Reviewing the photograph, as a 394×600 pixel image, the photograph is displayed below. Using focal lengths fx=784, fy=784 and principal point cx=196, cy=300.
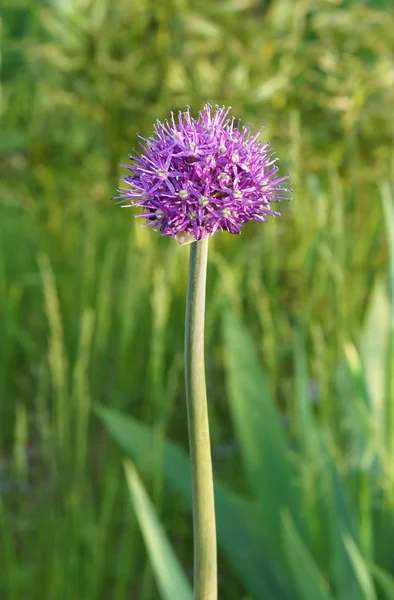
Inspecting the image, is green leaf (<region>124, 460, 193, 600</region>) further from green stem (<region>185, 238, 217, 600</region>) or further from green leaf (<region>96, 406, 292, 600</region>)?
green stem (<region>185, 238, 217, 600</region>)

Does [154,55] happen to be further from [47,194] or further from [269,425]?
[269,425]

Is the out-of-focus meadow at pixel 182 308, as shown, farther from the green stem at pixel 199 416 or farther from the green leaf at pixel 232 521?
the green stem at pixel 199 416

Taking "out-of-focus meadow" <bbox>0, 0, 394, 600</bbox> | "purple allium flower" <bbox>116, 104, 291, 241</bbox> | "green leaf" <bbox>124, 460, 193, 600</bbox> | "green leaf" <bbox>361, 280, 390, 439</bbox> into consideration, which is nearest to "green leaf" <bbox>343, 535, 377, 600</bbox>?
"out-of-focus meadow" <bbox>0, 0, 394, 600</bbox>

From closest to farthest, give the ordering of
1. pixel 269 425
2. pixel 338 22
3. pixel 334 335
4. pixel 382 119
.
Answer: pixel 269 425
pixel 334 335
pixel 338 22
pixel 382 119

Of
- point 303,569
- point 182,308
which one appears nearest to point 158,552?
point 303,569

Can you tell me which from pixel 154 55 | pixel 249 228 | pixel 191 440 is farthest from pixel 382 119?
pixel 191 440

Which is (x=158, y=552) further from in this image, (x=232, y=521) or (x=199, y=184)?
(x=199, y=184)

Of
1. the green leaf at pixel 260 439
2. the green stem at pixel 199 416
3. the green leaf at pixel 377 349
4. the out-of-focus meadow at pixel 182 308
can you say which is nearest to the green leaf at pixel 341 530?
the out-of-focus meadow at pixel 182 308
